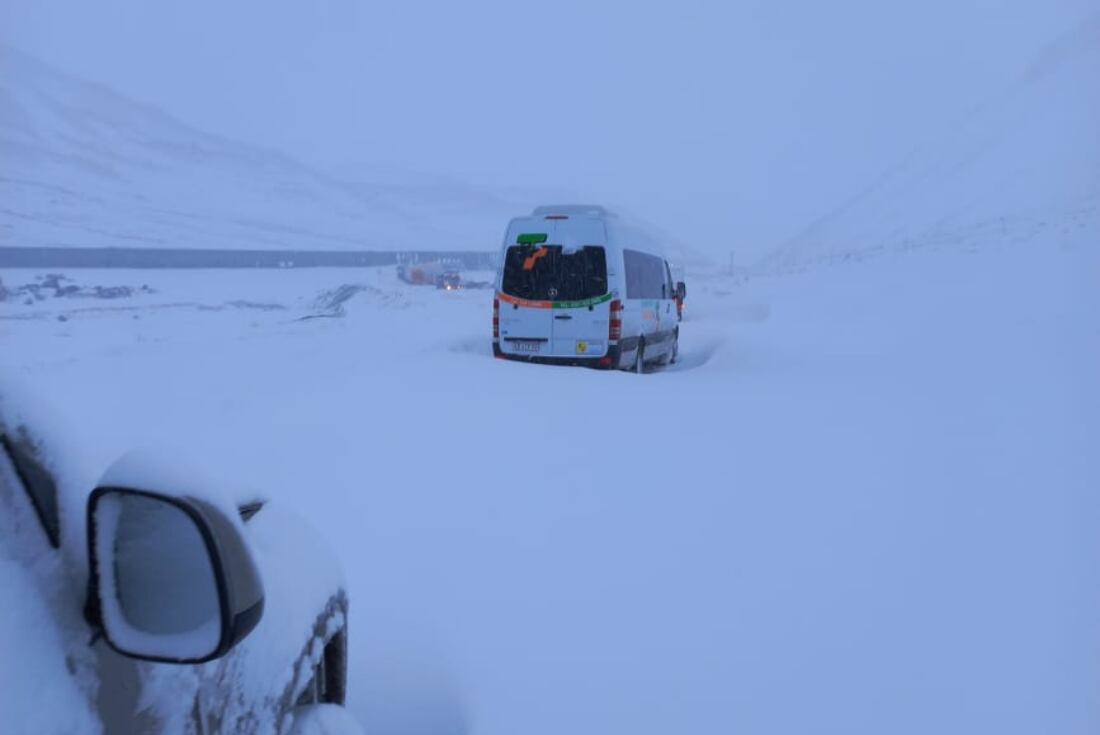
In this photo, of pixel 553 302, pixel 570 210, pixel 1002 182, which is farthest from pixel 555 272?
pixel 1002 182

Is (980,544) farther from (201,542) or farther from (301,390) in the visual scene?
(301,390)

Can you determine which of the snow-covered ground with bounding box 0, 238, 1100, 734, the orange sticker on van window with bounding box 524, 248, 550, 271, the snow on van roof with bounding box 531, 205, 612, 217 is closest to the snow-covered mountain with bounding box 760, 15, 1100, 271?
the snow on van roof with bounding box 531, 205, 612, 217

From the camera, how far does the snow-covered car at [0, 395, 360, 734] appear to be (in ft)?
3.97

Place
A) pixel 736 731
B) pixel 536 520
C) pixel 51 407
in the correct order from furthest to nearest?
pixel 536 520 < pixel 736 731 < pixel 51 407

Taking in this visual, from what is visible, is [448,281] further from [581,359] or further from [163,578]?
[163,578]

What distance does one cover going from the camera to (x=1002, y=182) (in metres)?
54.1

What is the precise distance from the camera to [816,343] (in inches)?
571

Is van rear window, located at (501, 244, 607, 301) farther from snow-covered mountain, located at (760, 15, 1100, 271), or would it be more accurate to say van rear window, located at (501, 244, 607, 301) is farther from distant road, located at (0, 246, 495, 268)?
distant road, located at (0, 246, 495, 268)

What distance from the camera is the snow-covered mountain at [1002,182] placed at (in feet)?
108

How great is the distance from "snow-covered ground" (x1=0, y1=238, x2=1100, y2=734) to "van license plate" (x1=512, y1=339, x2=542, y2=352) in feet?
2.66

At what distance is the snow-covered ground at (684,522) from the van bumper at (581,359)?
2.92 feet

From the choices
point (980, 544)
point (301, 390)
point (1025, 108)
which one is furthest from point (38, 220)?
point (1025, 108)

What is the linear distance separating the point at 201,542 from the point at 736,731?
2.38m

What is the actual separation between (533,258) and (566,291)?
676 millimetres
